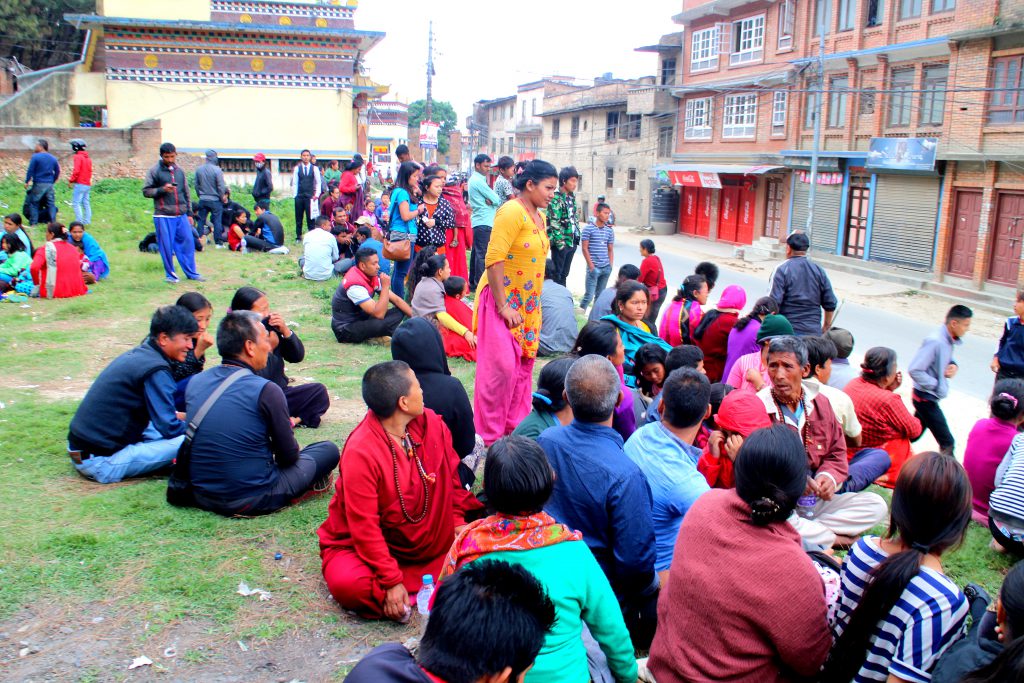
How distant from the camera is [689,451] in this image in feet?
13.9

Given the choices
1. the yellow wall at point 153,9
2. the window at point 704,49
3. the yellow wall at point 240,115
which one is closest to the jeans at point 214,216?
the yellow wall at point 240,115

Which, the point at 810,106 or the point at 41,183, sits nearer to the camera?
the point at 41,183

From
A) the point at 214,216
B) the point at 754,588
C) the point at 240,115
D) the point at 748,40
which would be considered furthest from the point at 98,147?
the point at 748,40

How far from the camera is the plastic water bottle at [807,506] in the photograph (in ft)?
15.5

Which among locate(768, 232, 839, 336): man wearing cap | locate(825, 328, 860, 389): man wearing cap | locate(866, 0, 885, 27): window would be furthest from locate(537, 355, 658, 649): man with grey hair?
locate(866, 0, 885, 27): window

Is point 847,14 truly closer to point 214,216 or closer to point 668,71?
point 668,71

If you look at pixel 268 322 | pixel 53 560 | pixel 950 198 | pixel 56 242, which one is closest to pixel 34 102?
pixel 56 242

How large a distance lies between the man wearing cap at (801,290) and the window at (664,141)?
3156 centimetres

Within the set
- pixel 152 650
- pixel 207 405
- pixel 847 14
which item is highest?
pixel 847 14

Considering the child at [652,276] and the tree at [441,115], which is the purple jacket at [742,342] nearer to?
the child at [652,276]

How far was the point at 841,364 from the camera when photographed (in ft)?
21.1

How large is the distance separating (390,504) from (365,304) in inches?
201

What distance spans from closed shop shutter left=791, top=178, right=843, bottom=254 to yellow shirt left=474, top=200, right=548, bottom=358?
80.3 feet

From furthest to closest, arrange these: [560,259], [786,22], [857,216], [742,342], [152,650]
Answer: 1. [786,22]
2. [857,216]
3. [560,259]
4. [742,342]
5. [152,650]
